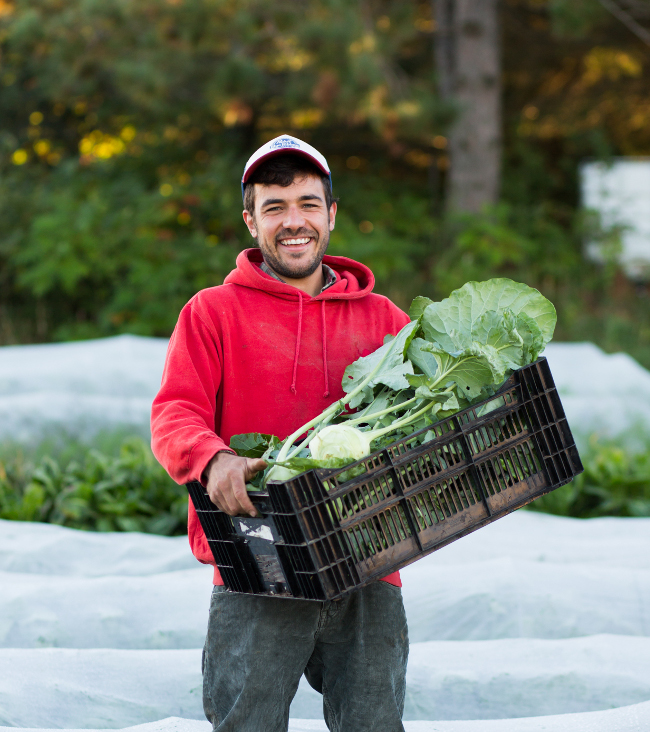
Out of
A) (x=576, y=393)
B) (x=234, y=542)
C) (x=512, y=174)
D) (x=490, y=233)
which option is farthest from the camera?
(x=512, y=174)

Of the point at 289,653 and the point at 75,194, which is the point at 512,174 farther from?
the point at 289,653

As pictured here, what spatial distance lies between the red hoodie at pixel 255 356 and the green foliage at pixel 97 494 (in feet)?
8.13

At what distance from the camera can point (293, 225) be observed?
234 centimetres

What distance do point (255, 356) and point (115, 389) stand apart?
376 cm

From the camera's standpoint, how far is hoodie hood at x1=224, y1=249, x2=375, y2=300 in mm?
2373

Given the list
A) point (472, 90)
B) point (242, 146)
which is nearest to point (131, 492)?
point (242, 146)

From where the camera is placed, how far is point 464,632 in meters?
3.40

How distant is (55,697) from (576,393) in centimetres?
434

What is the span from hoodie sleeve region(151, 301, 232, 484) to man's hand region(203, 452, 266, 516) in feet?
0.13

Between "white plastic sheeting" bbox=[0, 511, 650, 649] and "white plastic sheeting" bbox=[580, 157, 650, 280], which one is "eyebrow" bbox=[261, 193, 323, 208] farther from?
"white plastic sheeting" bbox=[580, 157, 650, 280]

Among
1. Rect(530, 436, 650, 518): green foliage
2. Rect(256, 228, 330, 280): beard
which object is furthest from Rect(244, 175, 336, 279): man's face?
Rect(530, 436, 650, 518): green foliage

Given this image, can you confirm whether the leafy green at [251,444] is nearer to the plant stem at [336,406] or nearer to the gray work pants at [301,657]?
the plant stem at [336,406]

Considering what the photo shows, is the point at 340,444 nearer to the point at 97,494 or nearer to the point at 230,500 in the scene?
the point at 230,500

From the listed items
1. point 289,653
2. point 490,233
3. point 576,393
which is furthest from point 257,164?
point 490,233
